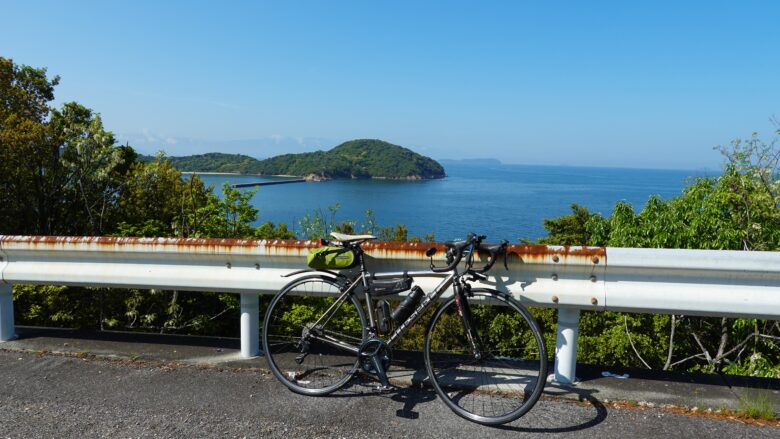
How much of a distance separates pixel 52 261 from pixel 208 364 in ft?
4.94

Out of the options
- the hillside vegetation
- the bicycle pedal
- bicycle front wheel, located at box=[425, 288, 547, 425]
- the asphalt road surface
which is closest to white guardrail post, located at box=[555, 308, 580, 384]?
bicycle front wheel, located at box=[425, 288, 547, 425]

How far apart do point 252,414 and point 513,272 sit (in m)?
1.81

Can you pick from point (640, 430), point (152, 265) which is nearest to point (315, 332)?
point (152, 265)

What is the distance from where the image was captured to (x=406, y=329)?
3416mm

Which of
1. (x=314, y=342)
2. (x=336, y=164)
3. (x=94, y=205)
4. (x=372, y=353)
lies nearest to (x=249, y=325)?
(x=314, y=342)

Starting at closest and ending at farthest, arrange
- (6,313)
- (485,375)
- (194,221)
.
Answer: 1. (485,375)
2. (6,313)
3. (194,221)

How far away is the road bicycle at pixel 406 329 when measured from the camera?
3213 millimetres

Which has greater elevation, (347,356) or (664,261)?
(664,261)

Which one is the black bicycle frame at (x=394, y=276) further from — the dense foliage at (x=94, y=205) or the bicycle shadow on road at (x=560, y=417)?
the dense foliage at (x=94, y=205)

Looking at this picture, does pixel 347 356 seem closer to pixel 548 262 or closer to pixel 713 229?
pixel 548 262

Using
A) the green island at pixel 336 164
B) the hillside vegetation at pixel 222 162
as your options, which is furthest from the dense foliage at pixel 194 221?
the green island at pixel 336 164

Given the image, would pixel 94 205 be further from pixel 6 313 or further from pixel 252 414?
pixel 252 414

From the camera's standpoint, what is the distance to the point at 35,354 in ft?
13.1

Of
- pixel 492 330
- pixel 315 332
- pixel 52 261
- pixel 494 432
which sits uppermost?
pixel 52 261
